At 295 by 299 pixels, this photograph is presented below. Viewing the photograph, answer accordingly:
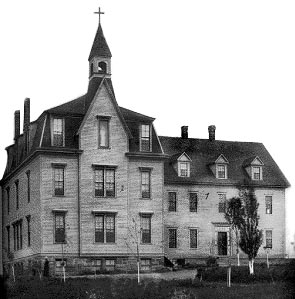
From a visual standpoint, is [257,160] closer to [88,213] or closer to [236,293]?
[88,213]

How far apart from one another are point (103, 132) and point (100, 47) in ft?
21.2

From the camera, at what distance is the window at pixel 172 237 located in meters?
A: 60.4

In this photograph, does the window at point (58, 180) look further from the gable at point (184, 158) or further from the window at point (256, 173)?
the window at point (256, 173)

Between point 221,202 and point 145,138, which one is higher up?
point 145,138

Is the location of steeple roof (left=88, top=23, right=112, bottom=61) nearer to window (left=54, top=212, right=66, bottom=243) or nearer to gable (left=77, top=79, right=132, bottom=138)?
gable (left=77, top=79, right=132, bottom=138)

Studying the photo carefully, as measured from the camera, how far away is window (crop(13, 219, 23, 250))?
55.4 metres

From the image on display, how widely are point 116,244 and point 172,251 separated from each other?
10.1 metres

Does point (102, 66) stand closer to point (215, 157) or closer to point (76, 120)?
point (76, 120)

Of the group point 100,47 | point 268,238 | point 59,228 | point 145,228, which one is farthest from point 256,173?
point 59,228

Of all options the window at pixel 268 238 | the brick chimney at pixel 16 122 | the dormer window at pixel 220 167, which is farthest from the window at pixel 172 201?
the brick chimney at pixel 16 122

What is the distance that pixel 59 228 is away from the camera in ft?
164

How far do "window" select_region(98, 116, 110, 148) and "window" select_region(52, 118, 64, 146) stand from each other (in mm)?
2491

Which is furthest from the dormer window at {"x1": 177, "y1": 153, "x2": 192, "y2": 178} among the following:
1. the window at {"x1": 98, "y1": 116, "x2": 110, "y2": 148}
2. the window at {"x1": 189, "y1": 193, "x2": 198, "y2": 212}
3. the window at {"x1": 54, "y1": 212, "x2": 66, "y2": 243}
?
the window at {"x1": 54, "y1": 212, "x2": 66, "y2": 243}

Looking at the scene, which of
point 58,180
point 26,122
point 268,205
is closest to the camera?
point 58,180
